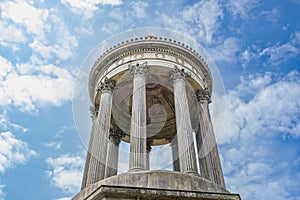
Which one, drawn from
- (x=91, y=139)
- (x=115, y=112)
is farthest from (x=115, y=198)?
(x=115, y=112)

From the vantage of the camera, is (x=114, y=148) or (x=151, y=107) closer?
(x=114, y=148)

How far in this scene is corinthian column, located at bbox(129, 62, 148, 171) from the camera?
19.1 meters

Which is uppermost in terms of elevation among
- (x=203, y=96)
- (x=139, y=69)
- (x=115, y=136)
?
(x=139, y=69)

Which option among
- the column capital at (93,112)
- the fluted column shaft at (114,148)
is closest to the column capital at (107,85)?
the column capital at (93,112)

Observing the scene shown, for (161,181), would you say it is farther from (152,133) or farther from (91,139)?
(152,133)

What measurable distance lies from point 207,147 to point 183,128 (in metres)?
3.77

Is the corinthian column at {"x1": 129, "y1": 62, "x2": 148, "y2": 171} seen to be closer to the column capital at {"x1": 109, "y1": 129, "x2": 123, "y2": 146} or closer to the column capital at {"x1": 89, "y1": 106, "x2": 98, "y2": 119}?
the column capital at {"x1": 89, "y1": 106, "x2": 98, "y2": 119}

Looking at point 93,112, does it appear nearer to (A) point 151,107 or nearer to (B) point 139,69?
(B) point 139,69

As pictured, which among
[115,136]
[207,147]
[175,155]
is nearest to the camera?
[207,147]

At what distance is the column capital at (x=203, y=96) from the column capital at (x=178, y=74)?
2.28 metres

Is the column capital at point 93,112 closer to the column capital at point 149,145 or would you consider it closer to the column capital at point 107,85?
the column capital at point 107,85

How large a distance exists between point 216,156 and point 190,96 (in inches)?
244

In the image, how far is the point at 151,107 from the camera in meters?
33.7

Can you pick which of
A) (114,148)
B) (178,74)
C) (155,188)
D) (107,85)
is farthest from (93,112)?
(155,188)
